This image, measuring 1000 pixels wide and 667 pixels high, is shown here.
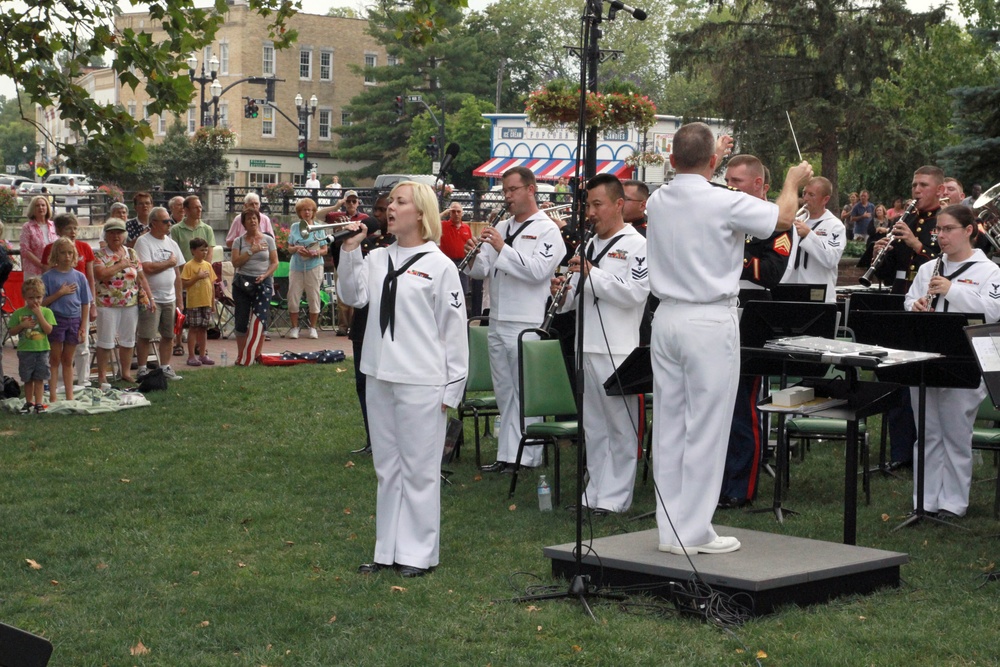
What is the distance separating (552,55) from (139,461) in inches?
2747

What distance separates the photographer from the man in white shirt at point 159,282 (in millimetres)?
13766

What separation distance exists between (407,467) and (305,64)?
77.5 meters

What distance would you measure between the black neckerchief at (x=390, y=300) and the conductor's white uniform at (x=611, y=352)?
1.62 meters

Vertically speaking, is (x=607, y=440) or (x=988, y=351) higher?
(x=988, y=351)

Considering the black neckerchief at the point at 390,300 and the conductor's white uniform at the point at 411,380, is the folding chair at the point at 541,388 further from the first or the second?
the black neckerchief at the point at 390,300

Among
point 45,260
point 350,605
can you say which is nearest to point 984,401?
point 350,605

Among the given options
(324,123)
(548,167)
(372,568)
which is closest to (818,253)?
(372,568)

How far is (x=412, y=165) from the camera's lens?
66062 mm

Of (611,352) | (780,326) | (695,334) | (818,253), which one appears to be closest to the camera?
(695,334)

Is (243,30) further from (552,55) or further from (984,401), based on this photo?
(984,401)

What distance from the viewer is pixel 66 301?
12008mm

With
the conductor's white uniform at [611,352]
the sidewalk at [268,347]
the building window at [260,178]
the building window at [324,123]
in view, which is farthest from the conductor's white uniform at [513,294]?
the building window at [324,123]

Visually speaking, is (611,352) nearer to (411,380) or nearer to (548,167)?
(411,380)

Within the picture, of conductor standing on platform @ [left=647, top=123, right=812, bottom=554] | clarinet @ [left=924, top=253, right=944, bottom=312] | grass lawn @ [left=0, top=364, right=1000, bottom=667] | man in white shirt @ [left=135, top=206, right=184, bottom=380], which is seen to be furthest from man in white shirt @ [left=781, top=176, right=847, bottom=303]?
man in white shirt @ [left=135, top=206, right=184, bottom=380]
